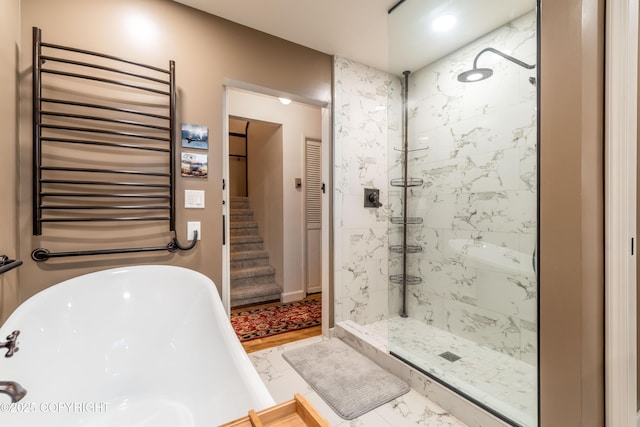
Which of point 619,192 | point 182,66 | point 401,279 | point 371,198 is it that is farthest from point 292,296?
point 619,192

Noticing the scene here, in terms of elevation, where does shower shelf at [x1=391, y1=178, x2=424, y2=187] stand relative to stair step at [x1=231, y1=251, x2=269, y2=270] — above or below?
above

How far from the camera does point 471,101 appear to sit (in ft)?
7.17

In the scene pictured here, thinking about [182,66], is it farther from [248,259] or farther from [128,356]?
[248,259]

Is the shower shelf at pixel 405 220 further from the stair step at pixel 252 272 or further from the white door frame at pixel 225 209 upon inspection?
the stair step at pixel 252 272

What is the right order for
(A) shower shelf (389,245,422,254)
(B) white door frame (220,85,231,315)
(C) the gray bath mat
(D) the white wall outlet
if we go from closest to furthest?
(C) the gray bath mat, (D) the white wall outlet, (B) white door frame (220,85,231,315), (A) shower shelf (389,245,422,254)

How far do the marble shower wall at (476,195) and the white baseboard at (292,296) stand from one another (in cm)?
134

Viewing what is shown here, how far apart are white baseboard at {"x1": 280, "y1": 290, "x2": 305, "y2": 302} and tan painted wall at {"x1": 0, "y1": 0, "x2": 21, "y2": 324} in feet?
7.85

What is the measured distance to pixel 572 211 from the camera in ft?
3.51

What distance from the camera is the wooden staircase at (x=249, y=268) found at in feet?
11.2

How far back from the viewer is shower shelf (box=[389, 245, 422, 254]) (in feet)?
8.57

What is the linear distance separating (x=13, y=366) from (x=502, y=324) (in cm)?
261

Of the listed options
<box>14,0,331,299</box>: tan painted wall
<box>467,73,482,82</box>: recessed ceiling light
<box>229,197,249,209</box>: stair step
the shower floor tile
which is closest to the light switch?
<box>14,0,331,299</box>: tan painted wall

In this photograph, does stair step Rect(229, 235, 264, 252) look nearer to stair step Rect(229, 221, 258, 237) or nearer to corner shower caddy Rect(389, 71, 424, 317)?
stair step Rect(229, 221, 258, 237)

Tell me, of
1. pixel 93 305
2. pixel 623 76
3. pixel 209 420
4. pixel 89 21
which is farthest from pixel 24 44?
pixel 623 76
